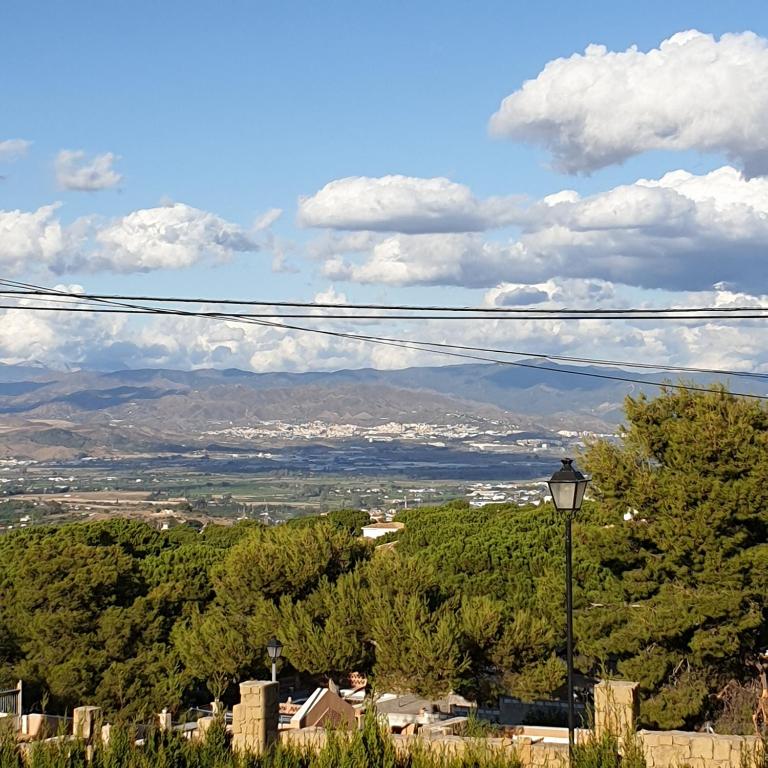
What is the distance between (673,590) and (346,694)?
31.0ft

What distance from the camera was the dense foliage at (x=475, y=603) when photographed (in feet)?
64.9

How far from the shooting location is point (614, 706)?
1157 centimetres

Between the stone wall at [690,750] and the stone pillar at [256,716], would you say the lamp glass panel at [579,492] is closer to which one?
the stone wall at [690,750]

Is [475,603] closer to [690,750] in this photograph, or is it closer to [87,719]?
[87,719]

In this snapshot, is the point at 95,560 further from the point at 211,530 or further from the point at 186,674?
the point at 211,530

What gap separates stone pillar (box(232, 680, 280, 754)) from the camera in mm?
12055

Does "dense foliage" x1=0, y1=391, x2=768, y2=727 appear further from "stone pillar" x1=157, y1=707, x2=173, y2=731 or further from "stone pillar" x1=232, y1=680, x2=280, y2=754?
"stone pillar" x1=232, y1=680, x2=280, y2=754

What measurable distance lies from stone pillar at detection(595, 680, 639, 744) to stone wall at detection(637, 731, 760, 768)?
0.53 metres

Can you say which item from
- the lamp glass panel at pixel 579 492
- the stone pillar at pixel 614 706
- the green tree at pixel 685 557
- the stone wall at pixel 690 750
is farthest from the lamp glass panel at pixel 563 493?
the green tree at pixel 685 557

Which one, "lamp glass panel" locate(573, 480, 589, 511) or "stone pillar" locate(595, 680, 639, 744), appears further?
"stone pillar" locate(595, 680, 639, 744)

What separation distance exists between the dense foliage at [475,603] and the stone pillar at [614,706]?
7.94 m

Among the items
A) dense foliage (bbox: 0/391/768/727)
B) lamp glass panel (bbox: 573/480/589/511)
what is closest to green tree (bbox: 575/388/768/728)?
dense foliage (bbox: 0/391/768/727)

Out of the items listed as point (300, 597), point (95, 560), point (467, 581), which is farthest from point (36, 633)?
point (467, 581)

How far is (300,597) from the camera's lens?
2486 cm
